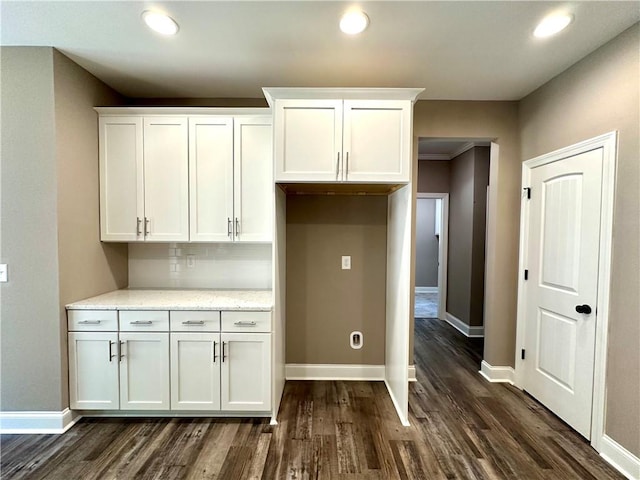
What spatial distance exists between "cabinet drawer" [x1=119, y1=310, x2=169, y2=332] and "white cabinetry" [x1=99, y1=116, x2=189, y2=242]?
Result: 64 centimetres

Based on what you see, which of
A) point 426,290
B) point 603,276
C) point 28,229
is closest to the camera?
point 603,276

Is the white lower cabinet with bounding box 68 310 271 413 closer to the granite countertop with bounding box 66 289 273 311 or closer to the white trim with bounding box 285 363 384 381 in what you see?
the granite countertop with bounding box 66 289 273 311

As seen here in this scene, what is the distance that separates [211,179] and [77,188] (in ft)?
3.28

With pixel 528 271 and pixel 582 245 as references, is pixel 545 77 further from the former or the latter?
pixel 528 271

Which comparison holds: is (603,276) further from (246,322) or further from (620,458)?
(246,322)

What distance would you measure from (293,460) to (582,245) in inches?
101

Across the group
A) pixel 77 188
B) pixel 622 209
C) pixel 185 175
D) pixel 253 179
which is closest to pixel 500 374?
pixel 622 209

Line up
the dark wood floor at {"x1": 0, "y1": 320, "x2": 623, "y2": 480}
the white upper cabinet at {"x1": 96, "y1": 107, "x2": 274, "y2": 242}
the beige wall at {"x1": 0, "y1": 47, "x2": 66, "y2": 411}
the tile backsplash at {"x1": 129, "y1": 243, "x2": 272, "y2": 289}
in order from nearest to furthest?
1. the dark wood floor at {"x1": 0, "y1": 320, "x2": 623, "y2": 480}
2. the beige wall at {"x1": 0, "y1": 47, "x2": 66, "y2": 411}
3. the white upper cabinet at {"x1": 96, "y1": 107, "x2": 274, "y2": 242}
4. the tile backsplash at {"x1": 129, "y1": 243, "x2": 272, "y2": 289}

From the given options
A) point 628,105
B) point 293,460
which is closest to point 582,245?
point 628,105

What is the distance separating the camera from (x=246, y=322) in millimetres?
2219

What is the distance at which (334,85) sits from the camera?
2582 millimetres

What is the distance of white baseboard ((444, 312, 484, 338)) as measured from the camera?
416 centimetres

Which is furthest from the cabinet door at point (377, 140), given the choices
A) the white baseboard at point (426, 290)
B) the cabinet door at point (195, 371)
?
the white baseboard at point (426, 290)

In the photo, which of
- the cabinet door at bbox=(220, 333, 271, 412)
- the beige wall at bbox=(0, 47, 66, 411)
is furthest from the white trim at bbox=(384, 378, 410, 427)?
the beige wall at bbox=(0, 47, 66, 411)
